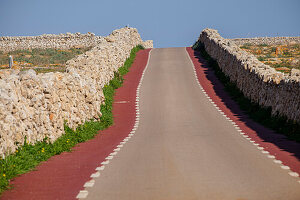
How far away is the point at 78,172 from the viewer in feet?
37.7

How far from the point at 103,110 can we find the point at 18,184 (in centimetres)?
1249

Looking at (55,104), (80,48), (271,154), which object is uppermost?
(80,48)

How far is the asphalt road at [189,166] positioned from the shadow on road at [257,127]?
1004 millimetres

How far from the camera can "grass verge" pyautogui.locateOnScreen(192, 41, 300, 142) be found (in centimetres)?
1698

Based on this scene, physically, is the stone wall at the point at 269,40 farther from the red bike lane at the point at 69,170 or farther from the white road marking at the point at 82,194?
the white road marking at the point at 82,194

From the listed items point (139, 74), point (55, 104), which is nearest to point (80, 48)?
point (139, 74)

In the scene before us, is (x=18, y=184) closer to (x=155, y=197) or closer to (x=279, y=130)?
(x=155, y=197)

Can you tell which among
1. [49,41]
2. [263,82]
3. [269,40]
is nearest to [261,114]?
[263,82]

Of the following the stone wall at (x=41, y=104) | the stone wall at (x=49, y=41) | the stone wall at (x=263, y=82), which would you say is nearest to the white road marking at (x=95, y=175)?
the stone wall at (x=41, y=104)

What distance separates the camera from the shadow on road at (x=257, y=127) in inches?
574

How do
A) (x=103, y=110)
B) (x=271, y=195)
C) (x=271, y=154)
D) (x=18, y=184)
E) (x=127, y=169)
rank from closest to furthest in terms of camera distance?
(x=271, y=195)
(x=18, y=184)
(x=127, y=169)
(x=271, y=154)
(x=103, y=110)

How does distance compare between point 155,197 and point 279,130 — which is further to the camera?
point 279,130

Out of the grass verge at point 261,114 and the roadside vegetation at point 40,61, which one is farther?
the roadside vegetation at point 40,61

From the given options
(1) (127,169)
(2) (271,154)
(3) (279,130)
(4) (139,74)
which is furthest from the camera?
(4) (139,74)
